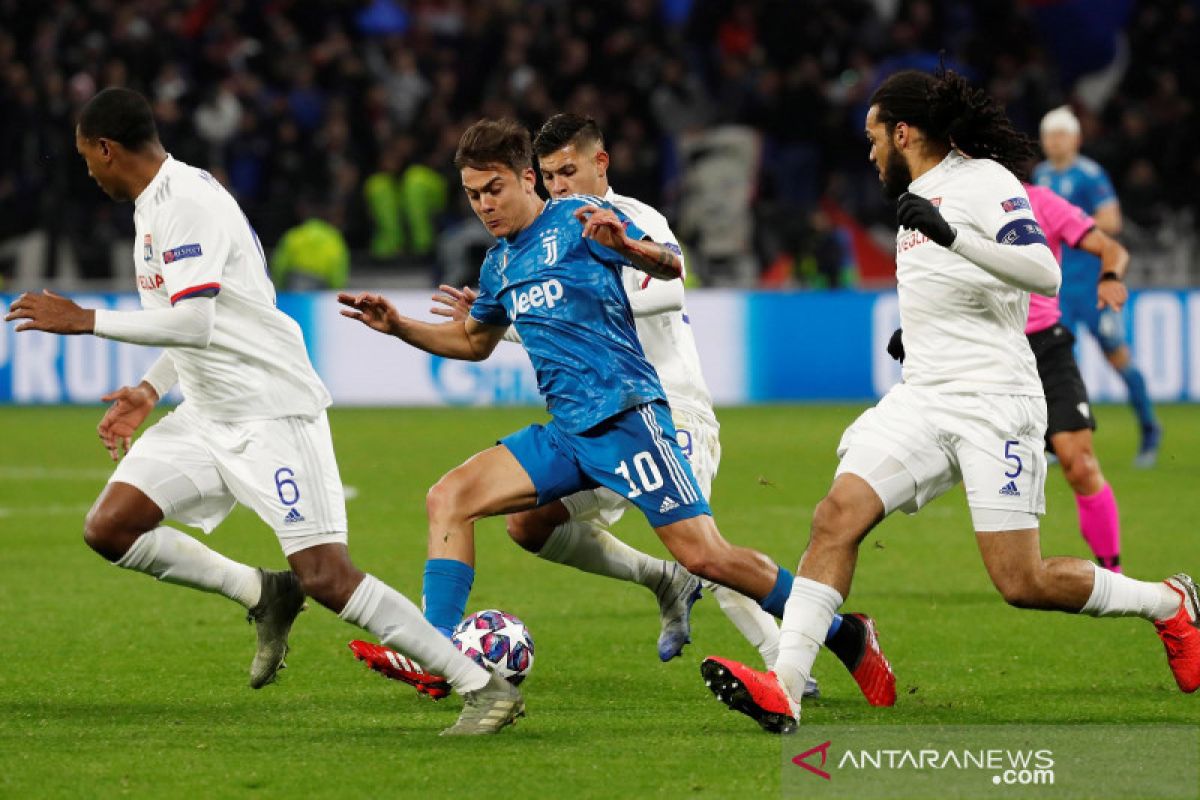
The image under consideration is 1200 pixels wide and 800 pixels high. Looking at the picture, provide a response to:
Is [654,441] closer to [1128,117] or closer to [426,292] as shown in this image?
[426,292]

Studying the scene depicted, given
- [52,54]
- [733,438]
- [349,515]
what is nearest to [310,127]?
[52,54]

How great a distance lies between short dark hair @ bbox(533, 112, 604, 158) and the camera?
24.6ft

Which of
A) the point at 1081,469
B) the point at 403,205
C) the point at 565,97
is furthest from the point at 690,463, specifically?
the point at 565,97

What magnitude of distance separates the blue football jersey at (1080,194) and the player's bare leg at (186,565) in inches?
258

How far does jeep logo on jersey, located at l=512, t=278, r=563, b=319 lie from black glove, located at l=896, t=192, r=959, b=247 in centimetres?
116

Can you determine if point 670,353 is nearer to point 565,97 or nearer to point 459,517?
point 459,517

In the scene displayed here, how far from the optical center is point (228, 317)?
631 centimetres

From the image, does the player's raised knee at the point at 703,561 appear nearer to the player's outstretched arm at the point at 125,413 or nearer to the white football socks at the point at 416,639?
the white football socks at the point at 416,639

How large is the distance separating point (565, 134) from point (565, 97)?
15228mm

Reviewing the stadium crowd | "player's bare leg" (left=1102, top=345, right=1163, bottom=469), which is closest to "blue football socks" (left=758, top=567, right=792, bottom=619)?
"player's bare leg" (left=1102, top=345, right=1163, bottom=469)

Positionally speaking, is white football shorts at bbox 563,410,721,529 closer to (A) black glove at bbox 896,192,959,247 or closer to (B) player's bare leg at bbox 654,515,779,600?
(B) player's bare leg at bbox 654,515,779,600

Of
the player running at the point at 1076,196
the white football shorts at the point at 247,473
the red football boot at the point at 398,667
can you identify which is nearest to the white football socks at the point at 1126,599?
the red football boot at the point at 398,667

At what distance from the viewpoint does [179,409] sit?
262 inches

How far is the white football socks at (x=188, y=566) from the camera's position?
257 inches
